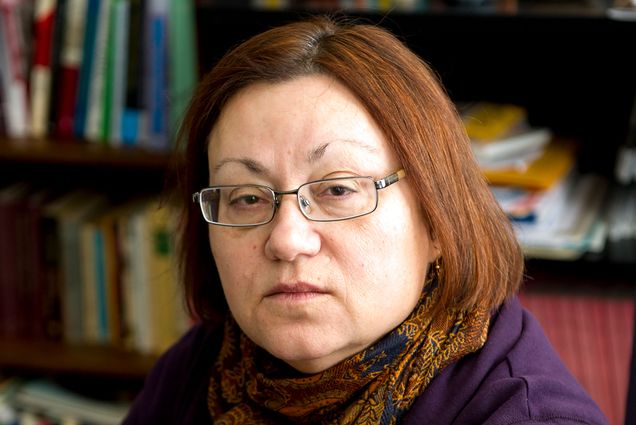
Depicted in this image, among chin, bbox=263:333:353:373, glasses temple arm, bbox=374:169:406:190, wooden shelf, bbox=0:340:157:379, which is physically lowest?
wooden shelf, bbox=0:340:157:379

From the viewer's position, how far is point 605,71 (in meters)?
2.15

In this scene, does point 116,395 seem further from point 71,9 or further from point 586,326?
point 586,326

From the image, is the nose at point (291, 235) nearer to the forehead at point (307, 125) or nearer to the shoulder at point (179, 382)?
the forehead at point (307, 125)

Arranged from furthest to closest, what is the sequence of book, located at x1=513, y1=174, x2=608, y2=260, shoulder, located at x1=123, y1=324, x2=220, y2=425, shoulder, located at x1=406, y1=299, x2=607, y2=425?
book, located at x1=513, y1=174, x2=608, y2=260 → shoulder, located at x1=123, y1=324, x2=220, y2=425 → shoulder, located at x1=406, y1=299, x2=607, y2=425

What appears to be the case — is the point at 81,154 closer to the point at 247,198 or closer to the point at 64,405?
the point at 64,405

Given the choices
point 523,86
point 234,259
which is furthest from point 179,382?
point 523,86

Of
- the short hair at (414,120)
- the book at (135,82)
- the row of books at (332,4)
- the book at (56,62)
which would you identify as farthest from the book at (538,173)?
the book at (56,62)

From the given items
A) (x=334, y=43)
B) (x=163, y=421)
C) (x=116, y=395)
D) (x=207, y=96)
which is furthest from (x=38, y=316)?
(x=334, y=43)

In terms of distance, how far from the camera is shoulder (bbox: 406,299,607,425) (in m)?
1.14

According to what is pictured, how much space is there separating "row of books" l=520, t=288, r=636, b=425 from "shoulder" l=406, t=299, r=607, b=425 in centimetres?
66

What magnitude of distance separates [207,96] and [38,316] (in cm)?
133

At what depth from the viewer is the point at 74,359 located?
2379mm

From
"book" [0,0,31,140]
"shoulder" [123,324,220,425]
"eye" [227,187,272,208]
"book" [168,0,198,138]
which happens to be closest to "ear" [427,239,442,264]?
"eye" [227,187,272,208]

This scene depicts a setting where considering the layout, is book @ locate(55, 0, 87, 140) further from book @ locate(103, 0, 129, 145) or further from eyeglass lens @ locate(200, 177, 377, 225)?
eyeglass lens @ locate(200, 177, 377, 225)
